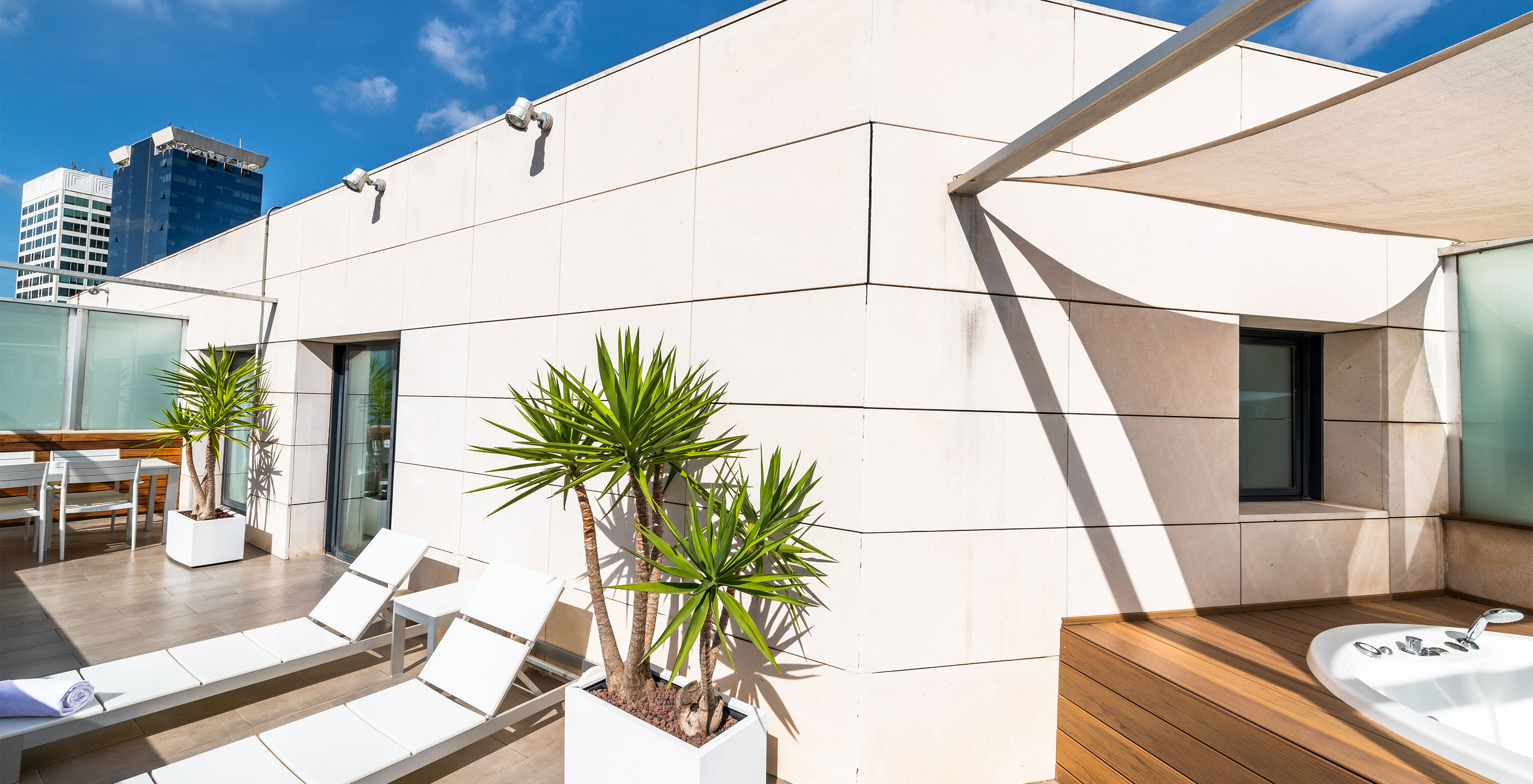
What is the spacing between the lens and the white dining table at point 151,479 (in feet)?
19.1

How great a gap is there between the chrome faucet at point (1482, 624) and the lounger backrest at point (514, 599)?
4.12m

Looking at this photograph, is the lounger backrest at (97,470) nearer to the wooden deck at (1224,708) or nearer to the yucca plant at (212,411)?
the yucca plant at (212,411)

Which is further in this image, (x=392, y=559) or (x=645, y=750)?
(x=392, y=559)

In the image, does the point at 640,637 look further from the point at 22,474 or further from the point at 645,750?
the point at 22,474

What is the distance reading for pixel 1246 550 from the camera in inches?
121

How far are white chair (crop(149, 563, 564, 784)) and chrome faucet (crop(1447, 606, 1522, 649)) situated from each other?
4.15m

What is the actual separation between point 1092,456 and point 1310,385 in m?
2.01

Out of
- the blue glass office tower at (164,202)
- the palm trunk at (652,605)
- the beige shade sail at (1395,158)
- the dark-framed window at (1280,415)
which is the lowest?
the palm trunk at (652,605)

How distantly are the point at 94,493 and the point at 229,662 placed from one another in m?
5.42

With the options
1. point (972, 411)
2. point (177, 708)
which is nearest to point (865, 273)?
point (972, 411)

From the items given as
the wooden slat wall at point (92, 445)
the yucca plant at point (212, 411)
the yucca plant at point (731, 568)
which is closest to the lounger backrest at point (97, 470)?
the yucca plant at point (212, 411)

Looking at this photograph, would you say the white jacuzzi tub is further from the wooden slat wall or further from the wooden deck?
the wooden slat wall

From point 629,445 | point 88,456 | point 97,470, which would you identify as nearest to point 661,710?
point 629,445

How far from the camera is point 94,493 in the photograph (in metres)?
6.45
